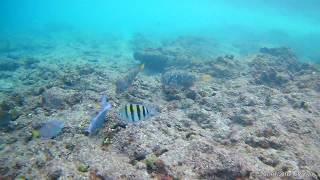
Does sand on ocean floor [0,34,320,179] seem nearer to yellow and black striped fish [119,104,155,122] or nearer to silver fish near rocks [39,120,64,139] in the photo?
silver fish near rocks [39,120,64,139]

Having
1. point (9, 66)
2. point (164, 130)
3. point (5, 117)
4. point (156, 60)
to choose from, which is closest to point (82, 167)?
point (164, 130)

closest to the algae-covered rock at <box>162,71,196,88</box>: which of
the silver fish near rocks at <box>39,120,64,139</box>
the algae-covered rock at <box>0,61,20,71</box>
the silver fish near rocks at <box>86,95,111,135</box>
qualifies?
the silver fish near rocks at <box>86,95,111,135</box>

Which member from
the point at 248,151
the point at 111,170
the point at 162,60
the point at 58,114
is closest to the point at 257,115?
the point at 248,151

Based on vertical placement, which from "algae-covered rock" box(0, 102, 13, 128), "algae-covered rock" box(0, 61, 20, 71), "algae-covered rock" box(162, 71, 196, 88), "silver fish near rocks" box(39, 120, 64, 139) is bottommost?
"algae-covered rock" box(0, 61, 20, 71)

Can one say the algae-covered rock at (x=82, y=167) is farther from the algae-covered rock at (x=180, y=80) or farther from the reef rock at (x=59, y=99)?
the algae-covered rock at (x=180, y=80)

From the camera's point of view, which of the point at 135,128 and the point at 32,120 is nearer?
the point at 135,128

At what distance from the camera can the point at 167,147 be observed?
577 cm

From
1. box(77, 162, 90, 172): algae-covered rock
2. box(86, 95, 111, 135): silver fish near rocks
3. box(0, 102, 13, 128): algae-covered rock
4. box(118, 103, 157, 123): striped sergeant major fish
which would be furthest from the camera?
box(0, 102, 13, 128): algae-covered rock

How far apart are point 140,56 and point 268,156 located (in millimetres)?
12587

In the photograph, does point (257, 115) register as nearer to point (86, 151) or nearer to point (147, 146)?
point (147, 146)

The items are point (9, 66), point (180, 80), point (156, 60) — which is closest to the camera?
point (180, 80)

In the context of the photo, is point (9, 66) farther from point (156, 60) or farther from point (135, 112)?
point (135, 112)

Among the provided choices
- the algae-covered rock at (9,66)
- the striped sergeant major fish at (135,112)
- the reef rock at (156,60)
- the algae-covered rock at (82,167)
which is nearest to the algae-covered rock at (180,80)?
the reef rock at (156,60)

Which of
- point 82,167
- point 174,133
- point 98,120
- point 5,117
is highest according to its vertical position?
point 98,120
